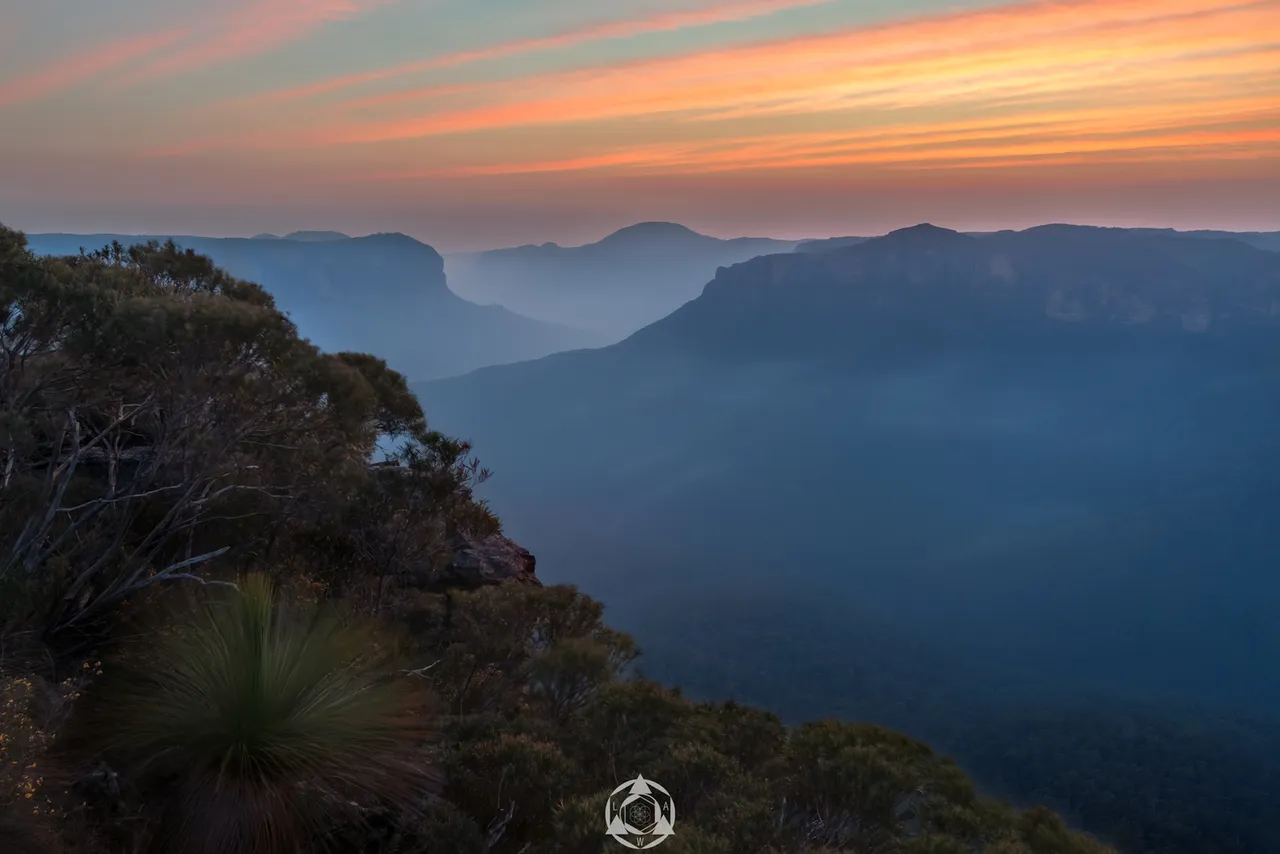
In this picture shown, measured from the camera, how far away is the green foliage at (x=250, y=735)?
4977 millimetres

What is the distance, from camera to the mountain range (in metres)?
70.8

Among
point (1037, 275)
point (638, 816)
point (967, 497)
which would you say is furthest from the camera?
point (1037, 275)

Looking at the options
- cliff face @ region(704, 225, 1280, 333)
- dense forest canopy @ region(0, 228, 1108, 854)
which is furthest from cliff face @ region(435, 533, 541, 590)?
cliff face @ region(704, 225, 1280, 333)

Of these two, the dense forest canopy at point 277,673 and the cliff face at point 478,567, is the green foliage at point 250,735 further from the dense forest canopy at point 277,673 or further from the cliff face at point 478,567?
the cliff face at point 478,567

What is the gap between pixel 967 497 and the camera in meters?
133

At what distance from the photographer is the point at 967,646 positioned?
284 ft

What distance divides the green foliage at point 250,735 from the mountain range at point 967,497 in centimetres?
5692

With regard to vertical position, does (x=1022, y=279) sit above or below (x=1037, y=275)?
below

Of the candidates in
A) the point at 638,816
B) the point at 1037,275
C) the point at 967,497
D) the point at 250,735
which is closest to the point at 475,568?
the point at 250,735

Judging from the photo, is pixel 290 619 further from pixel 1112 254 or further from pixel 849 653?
pixel 1112 254

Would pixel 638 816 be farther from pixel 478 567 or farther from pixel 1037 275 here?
pixel 1037 275

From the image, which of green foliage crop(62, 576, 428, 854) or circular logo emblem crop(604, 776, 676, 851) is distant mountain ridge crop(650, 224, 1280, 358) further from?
green foliage crop(62, 576, 428, 854)

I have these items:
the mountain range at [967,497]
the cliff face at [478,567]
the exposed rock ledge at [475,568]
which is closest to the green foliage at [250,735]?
the exposed rock ledge at [475,568]

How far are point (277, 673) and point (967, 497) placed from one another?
14001 centimetres
